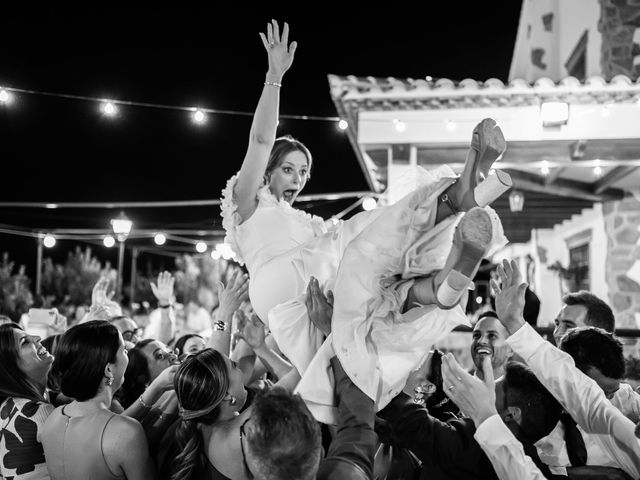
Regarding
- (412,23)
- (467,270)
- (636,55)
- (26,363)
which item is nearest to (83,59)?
(412,23)

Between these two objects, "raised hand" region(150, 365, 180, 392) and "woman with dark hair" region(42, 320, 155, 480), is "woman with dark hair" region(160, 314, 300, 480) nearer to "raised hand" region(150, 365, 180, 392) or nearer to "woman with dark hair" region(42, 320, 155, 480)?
"woman with dark hair" region(42, 320, 155, 480)

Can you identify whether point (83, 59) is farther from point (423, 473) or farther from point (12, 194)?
point (423, 473)

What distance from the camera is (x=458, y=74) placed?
22.5m

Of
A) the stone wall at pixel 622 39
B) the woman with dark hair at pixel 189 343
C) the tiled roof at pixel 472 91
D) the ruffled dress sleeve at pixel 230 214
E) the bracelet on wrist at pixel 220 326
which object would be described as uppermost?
the stone wall at pixel 622 39

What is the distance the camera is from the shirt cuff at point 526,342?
2396 mm

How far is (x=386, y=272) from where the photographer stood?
2.56 meters

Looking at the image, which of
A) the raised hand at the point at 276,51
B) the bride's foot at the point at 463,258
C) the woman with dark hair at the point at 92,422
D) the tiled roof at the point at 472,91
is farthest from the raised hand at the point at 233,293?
the tiled roof at the point at 472,91

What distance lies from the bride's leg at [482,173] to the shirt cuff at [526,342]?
0.47 metres

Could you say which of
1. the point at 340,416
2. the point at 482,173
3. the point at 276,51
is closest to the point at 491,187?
the point at 482,173

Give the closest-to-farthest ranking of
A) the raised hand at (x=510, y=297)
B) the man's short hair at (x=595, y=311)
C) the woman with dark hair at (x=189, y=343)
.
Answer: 1. the raised hand at (x=510, y=297)
2. the man's short hair at (x=595, y=311)
3. the woman with dark hair at (x=189, y=343)

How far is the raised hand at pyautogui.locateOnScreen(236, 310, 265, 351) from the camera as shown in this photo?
302 centimetres

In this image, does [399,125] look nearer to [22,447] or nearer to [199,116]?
[199,116]

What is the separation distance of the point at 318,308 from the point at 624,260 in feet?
22.4

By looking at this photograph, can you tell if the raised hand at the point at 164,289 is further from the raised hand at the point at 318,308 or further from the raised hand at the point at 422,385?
the raised hand at the point at 318,308
